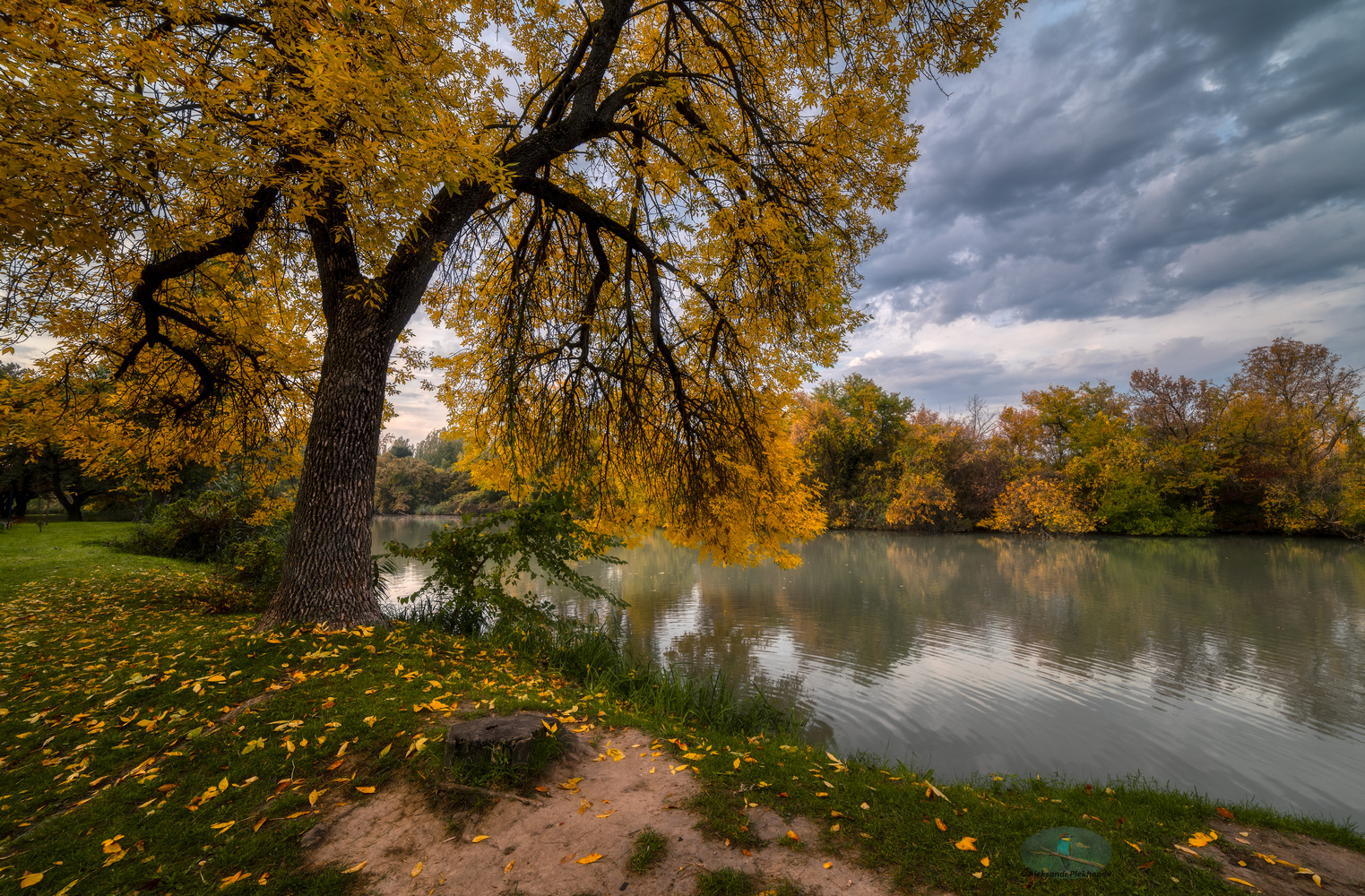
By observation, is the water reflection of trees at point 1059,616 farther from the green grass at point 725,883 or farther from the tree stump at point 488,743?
the green grass at point 725,883

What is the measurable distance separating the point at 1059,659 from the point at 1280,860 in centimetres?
560

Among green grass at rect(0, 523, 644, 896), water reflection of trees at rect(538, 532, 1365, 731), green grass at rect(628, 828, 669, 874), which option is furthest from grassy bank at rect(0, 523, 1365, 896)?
water reflection of trees at rect(538, 532, 1365, 731)

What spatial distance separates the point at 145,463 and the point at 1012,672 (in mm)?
13082

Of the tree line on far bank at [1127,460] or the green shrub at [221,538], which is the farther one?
the tree line on far bank at [1127,460]

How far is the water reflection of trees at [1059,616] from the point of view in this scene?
704cm

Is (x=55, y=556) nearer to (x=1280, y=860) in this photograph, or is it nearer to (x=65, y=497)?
(x=1280, y=860)

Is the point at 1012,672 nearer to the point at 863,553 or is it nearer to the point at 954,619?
the point at 954,619

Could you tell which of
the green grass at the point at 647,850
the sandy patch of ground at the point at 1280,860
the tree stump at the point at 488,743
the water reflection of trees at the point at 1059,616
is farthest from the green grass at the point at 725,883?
the water reflection of trees at the point at 1059,616

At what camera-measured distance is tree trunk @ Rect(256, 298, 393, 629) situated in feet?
15.5

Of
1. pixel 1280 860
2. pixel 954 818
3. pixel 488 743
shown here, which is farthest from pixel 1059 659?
pixel 488 743

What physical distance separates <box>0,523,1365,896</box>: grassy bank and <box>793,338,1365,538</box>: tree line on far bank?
19.7 metres

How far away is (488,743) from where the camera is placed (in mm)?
2873

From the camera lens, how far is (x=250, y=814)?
8.58 ft

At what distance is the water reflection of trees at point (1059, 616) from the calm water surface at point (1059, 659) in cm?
5
